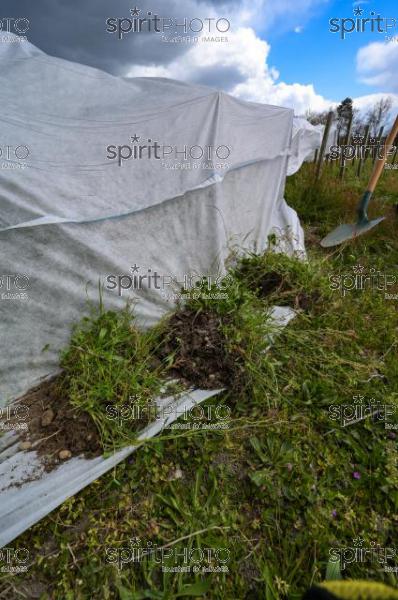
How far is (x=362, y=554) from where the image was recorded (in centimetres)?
152

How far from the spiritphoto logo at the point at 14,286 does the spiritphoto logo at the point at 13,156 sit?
25.6 inches

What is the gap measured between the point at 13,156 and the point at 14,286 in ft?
2.61

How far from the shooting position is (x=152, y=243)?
2.54m

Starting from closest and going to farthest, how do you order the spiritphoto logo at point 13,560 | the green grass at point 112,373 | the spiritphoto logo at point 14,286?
the spiritphoto logo at point 13,560 → the green grass at point 112,373 → the spiritphoto logo at point 14,286

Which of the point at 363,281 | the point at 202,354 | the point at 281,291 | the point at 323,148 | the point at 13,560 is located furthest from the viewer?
the point at 323,148

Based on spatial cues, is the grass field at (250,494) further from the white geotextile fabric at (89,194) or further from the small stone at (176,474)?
the white geotextile fabric at (89,194)

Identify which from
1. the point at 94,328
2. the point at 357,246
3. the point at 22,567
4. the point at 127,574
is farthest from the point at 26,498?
the point at 357,246

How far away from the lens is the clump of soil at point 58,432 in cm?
177

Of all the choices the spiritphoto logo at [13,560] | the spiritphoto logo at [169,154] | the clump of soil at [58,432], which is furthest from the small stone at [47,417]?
the spiritphoto logo at [169,154]

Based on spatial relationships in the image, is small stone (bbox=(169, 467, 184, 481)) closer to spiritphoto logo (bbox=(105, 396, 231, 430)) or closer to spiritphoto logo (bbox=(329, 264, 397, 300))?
spiritphoto logo (bbox=(105, 396, 231, 430))

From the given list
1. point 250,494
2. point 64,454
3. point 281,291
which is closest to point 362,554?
point 250,494

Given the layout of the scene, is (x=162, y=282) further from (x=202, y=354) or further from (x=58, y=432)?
(x=58, y=432)

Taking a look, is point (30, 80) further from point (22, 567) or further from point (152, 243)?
point (22, 567)

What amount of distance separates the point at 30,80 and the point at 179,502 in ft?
10.1
